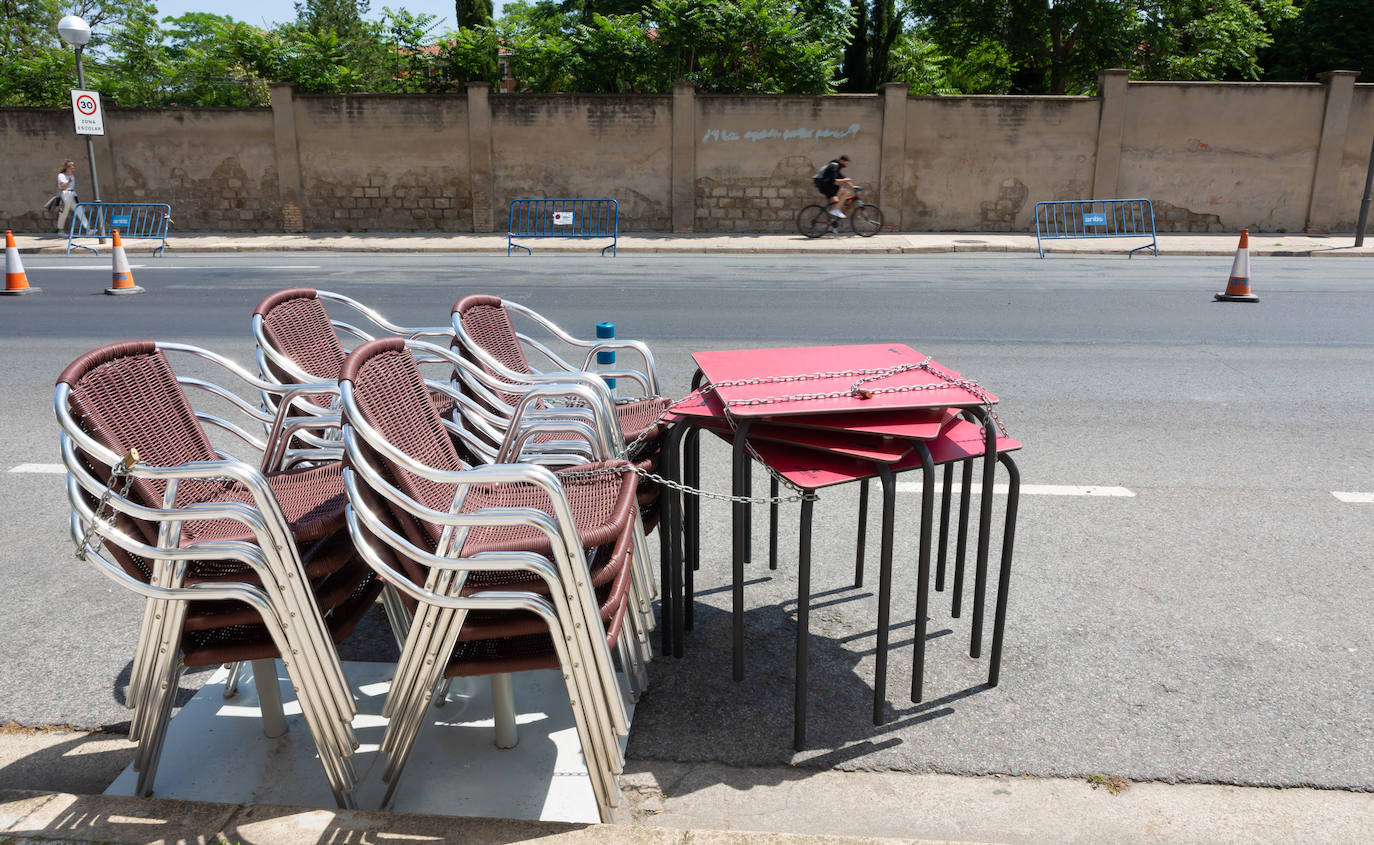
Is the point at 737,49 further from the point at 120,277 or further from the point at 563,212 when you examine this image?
the point at 120,277

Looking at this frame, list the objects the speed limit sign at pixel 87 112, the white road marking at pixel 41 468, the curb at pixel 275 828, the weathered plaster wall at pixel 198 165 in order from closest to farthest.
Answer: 1. the curb at pixel 275 828
2. the white road marking at pixel 41 468
3. the speed limit sign at pixel 87 112
4. the weathered plaster wall at pixel 198 165

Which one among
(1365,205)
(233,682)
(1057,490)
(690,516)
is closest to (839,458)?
(690,516)

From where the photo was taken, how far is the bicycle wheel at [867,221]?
74.7 feet

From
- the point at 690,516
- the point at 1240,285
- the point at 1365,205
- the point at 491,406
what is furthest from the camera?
the point at 1365,205

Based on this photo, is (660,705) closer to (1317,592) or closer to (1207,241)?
(1317,592)

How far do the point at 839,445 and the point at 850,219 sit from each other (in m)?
20.3

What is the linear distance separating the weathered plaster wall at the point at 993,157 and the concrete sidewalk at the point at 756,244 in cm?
71

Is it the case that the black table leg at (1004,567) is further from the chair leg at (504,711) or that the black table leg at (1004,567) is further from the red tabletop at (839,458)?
the chair leg at (504,711)

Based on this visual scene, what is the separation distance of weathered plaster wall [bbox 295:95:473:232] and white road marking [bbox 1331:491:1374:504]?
2092 centimetres

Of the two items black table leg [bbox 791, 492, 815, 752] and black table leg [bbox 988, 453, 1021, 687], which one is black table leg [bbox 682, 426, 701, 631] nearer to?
black table leg [bbox 791, 492, 815, 752]

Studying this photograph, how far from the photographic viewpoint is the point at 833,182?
2172 cm

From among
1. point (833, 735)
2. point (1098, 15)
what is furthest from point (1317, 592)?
point (1098, 15)

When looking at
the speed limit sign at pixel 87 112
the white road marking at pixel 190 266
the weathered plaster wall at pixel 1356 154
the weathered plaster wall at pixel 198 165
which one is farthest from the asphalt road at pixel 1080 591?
the weathered plaster wall at pixel 1356 154

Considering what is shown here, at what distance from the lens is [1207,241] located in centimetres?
2197
